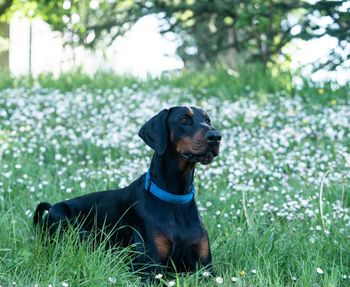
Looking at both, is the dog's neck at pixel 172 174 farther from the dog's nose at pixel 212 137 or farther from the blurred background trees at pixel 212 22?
the blurred background trees at pixel 212 22

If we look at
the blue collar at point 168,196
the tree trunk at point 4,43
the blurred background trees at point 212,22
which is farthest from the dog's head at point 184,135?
the tree trunk at point 4,43

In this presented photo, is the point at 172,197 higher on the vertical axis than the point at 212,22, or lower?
lower

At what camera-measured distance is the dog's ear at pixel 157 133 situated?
473cm

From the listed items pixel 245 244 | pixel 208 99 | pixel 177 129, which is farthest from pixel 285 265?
pixel 208 99

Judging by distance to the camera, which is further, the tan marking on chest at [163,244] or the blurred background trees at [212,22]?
the blurred background trees at [212,22]

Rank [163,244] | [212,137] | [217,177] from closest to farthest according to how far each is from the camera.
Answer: [212,137] < [163,244] < [217,177]

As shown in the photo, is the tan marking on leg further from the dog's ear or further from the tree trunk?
the tree trunk

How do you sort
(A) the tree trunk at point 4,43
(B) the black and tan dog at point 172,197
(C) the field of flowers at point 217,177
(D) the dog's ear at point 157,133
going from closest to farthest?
(C) the field of flowers at point 217,177
(B) the black and tan dog at point 172,197
(D) the dog's ear at point 157,133
(A) the tree trunk at point 4,43

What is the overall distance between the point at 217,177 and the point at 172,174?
111 inches

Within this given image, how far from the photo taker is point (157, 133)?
4789 millimetres

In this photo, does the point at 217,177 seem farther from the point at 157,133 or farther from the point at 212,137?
the point at 212,137

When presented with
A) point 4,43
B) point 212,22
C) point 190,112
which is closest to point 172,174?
point 190,112

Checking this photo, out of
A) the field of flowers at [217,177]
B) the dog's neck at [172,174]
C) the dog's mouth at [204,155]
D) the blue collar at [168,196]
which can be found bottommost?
the field of flowers at [217,177]

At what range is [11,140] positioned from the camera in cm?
890
